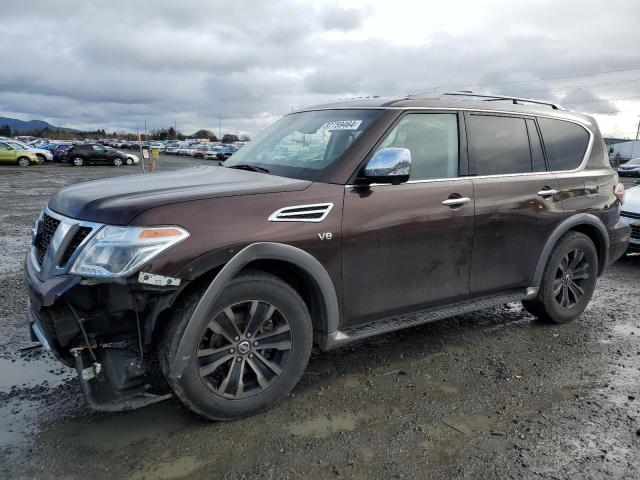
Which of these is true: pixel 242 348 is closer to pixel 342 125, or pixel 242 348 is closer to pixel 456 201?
pixel 342 125

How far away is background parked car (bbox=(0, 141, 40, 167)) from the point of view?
32.4m

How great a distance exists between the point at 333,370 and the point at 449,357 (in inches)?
37.9

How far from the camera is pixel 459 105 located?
4129mm

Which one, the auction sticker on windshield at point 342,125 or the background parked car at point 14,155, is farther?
the background parked car at point 14,155

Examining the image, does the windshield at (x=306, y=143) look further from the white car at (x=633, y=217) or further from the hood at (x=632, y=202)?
the hood at (x=632, y=202)

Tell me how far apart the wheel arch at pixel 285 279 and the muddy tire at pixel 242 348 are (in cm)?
4

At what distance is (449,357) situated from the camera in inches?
164

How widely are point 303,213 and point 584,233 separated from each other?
124 inches

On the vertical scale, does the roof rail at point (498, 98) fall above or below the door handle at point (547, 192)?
above

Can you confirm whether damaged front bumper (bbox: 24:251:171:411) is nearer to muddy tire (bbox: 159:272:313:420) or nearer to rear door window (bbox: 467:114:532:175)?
muddy tire (bbox: 159:272:313:420)

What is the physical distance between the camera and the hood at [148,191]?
2826mm

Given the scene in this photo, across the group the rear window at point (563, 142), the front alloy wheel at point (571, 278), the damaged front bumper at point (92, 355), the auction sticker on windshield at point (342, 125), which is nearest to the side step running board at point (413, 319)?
the front alloy wheel at point (571, 278)

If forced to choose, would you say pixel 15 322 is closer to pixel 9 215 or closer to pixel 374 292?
pixel 374 292

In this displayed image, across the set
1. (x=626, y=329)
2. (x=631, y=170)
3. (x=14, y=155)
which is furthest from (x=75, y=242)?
(x=631, y=170)
